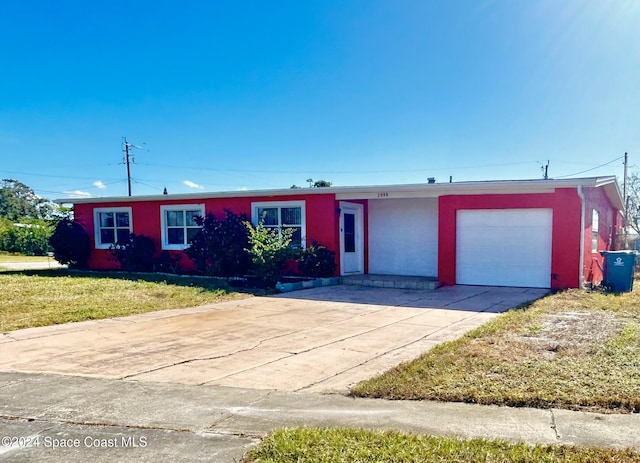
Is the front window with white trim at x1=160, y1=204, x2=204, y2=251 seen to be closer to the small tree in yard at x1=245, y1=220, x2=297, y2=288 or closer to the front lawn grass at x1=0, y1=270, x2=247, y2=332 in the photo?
the front lawn grass at x1=0, y1=270, x2=247, y2=332

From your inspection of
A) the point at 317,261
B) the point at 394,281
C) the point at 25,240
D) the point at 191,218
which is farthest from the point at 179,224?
the point at 25,240

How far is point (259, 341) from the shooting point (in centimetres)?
643

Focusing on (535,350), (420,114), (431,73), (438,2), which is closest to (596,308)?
(535,350)

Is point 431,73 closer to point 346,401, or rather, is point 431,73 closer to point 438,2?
point 438,2

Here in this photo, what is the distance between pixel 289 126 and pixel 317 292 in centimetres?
1529

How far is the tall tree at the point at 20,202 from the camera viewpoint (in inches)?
2434

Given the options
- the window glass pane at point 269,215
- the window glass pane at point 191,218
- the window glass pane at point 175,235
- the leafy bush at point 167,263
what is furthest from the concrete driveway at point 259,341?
the window glass pane at point 175,235

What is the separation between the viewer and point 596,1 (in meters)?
8.40

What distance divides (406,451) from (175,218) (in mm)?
14080

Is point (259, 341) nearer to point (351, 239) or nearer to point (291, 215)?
point (291, 215)

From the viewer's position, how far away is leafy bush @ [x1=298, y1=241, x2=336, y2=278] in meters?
13.2

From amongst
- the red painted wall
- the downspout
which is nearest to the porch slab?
the red painted wall

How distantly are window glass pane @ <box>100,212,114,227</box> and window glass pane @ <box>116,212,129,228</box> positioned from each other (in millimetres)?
347

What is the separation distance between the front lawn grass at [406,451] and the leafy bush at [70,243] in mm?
16161
